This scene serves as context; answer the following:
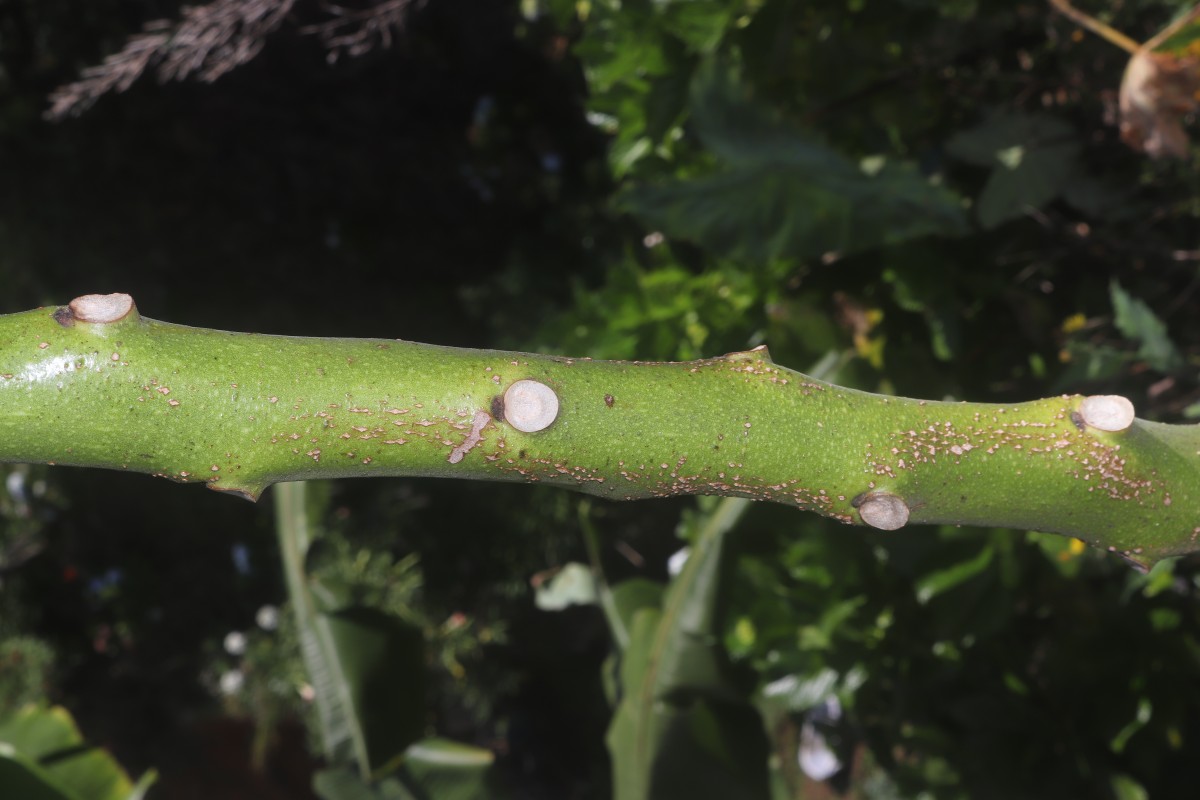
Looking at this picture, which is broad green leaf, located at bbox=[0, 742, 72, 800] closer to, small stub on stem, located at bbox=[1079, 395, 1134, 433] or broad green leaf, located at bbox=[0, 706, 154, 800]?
broad green leaf, located at bbox=[0, 706, 154, 800]

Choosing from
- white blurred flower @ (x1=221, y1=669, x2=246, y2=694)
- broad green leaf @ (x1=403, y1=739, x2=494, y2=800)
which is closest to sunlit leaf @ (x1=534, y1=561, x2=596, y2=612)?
broad green leaf @ (x1=403, y1=739, x2=494, y2=800)

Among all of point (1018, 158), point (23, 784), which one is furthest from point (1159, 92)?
point (23, 784)

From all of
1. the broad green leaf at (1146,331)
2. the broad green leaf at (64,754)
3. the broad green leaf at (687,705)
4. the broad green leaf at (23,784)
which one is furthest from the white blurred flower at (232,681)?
the broad green leaf at (1146,331)

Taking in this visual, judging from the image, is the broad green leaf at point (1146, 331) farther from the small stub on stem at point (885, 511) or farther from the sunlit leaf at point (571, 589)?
the sunlit leaf at point (571, 589)

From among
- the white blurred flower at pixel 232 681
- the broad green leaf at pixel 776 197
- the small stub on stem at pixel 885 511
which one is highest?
the small stub on stem at pixel 885 511

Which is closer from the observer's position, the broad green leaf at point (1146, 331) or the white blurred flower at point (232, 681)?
the broad green leaf at point (1146, 331)

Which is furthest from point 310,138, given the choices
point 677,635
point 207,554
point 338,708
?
point 677,635
